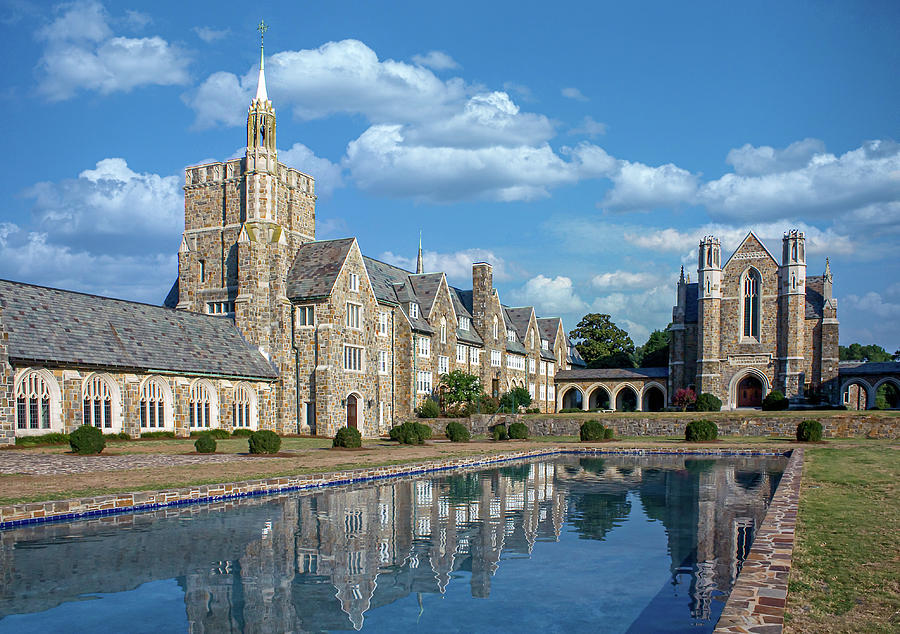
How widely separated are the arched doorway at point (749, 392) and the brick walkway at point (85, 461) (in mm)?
50834

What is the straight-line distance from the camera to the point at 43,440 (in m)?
28.8

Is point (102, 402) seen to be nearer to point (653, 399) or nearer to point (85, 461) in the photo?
point (85, 461)

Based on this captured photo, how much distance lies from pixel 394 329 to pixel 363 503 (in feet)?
117

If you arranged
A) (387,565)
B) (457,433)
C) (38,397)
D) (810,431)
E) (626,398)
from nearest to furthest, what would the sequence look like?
1. (387,565)
2. (38,397)
3. (810,431)
4. (457,433)
5. (626,398)

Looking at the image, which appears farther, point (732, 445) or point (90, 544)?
point (732, 445)

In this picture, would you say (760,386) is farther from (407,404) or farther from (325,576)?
(325,576)

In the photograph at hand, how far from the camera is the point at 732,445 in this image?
108ft

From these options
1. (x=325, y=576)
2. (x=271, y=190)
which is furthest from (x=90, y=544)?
(x=271, y=190)

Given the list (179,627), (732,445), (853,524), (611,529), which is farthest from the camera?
(732,445)

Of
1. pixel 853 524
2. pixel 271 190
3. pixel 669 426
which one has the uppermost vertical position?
pixel 271 190

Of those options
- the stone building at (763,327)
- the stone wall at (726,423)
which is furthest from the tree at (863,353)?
the stone wall at (726,423)

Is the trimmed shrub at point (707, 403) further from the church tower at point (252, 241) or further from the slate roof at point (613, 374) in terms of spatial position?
the church tower at point (252, 241)

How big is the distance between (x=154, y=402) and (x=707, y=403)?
42.4m

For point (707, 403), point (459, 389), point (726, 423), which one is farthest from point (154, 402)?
point (707, 403)
